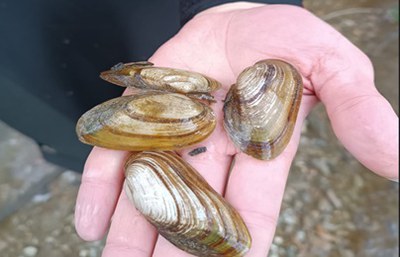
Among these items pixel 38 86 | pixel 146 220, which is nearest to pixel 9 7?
pixel 38 86

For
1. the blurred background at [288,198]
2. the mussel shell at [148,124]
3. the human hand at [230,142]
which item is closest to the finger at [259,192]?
the human hand at [230,142]

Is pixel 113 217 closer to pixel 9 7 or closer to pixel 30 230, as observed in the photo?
pixel 9 7

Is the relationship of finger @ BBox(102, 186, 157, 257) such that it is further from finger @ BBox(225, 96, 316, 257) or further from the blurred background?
the blurred background

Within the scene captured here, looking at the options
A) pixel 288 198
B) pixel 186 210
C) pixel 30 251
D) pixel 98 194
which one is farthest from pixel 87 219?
pixel 288 198

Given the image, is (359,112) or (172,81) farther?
(172,81)

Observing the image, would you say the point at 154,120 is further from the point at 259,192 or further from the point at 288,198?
the point at 288,198

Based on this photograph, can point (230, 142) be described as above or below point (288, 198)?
above

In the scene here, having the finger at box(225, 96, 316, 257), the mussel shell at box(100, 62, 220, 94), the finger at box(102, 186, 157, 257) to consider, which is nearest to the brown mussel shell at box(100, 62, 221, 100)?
the mussel shell at box(100, 62, 220, 94)
